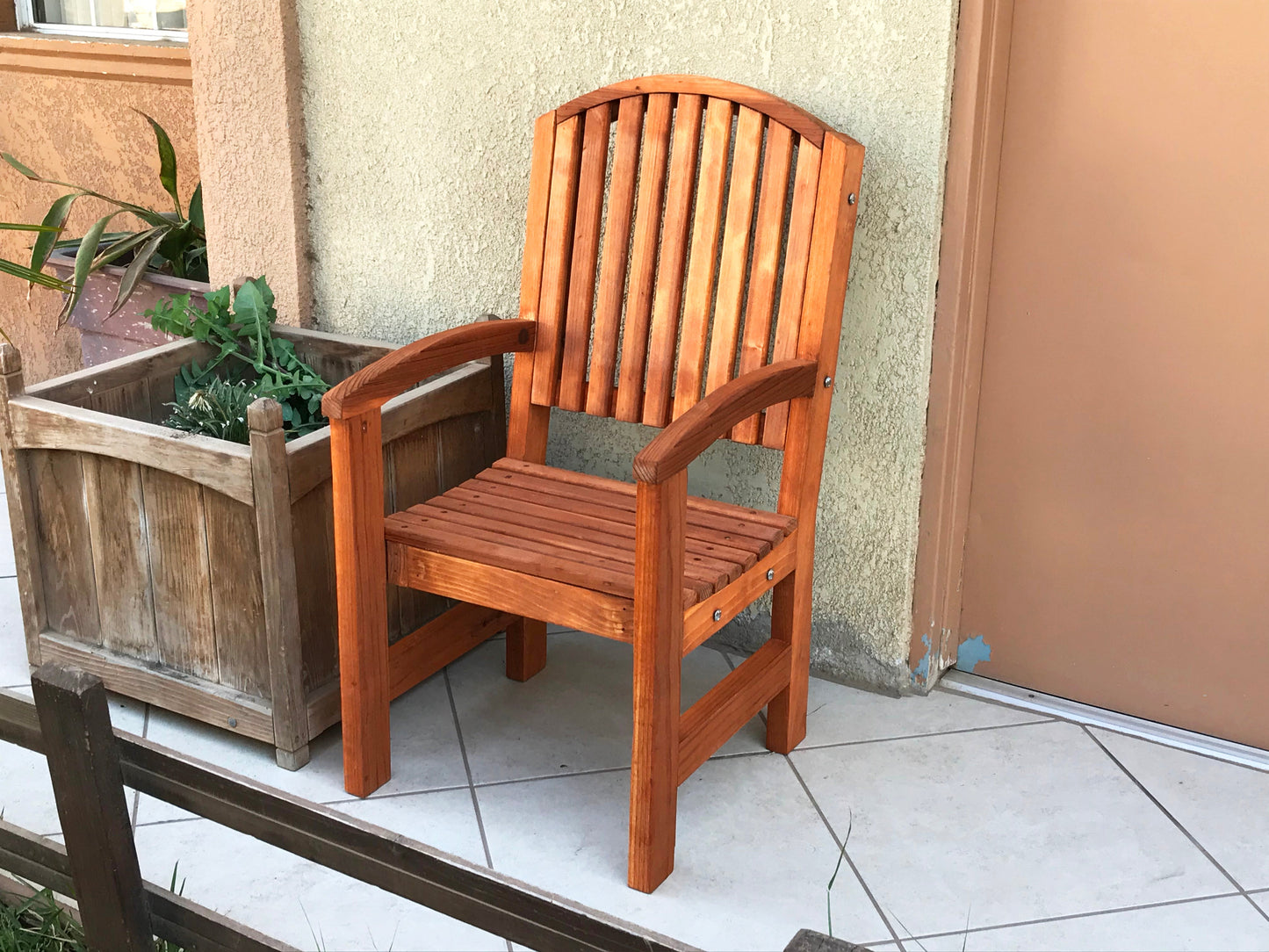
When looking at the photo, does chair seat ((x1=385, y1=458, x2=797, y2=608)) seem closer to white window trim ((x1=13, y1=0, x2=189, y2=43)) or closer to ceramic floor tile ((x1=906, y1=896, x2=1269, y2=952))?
ceramic floor tile ((x1=906, y1=896, x2=1269, y2=952))

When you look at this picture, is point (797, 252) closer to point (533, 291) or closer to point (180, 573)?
point (533, 291)

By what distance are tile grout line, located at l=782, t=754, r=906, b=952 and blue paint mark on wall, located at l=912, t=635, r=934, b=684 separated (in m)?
0.34

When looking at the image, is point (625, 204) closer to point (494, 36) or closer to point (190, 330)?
point (494, 36)

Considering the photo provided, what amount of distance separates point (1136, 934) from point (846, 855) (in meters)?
0.41

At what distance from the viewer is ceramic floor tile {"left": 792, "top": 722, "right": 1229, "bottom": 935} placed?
1.84 meters

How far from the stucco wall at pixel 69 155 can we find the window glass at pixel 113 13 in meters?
0.20

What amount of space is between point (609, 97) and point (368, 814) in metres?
1.21

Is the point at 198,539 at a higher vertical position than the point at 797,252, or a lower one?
lower

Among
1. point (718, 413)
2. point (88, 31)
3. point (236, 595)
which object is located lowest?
point (236, 595)

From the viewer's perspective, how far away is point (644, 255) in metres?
2.14

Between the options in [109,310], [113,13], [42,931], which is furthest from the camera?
[113,13]

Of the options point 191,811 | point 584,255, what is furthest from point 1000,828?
point 191,811

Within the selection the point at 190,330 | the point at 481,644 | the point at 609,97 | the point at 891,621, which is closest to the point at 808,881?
the point at 891,621

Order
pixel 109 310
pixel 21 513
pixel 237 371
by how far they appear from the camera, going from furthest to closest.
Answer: pixel 109 310 → pixel 237 371 → pixel 21 513
